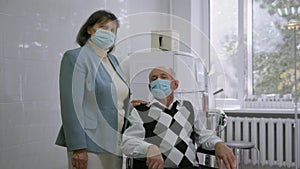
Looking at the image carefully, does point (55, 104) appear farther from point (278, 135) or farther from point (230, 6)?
point (230, 6)

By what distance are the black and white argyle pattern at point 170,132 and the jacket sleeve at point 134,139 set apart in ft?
0.08

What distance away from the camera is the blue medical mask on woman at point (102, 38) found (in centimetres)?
164

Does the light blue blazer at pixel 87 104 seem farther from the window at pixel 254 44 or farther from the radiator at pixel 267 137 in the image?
the window at pixel 254 44

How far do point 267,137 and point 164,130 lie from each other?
2.22 m

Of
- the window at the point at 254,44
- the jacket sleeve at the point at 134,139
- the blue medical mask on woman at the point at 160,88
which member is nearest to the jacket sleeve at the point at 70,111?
the jacket sleeve at the point at 134,139

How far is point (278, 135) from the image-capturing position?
132 inches

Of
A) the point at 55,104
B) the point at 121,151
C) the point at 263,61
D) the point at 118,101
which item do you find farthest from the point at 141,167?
the point at 263,61

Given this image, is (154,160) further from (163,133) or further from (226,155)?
(226,155)

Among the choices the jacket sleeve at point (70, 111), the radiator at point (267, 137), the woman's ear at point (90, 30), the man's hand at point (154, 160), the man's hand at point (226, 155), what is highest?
the woman's ear at point (90, 30)

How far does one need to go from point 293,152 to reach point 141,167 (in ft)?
7.53

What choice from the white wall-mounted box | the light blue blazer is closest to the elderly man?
the light blue blazer

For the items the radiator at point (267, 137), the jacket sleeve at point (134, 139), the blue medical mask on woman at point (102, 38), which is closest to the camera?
→ the jacket sleeve at point (134, 139)

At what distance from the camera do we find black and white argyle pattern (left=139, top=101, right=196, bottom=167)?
1530mm

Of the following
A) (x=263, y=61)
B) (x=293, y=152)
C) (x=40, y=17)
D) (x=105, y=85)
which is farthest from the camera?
(x=263, y=61)
